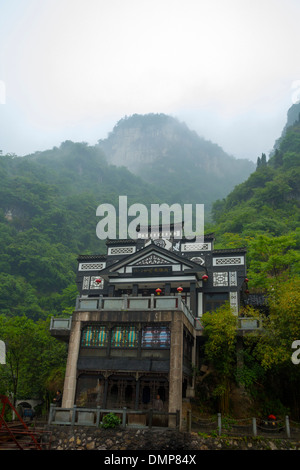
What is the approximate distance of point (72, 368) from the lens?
19453 mm

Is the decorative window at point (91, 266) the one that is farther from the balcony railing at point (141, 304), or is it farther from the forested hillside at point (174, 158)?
the forested hillside at point (174, 158)

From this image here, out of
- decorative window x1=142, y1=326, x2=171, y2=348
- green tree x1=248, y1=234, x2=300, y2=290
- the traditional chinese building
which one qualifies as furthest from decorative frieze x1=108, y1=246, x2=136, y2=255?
decorative window x1=142, y1=326, x2=171, y2=348

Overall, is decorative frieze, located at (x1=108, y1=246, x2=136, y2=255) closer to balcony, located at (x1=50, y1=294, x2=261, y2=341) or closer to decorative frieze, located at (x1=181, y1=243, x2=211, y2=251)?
decorative frieze, located at (x1=181, y1=243, x2=211, y2=251)

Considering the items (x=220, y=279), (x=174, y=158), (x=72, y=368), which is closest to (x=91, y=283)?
(x=220, y=279)

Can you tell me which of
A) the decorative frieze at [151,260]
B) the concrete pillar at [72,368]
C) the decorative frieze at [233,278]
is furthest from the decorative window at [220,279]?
the concrete pillar at [72,368]

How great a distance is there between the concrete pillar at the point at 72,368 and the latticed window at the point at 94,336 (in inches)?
12.0

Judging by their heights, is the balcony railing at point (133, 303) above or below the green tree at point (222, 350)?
above

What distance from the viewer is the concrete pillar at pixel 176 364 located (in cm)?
1792

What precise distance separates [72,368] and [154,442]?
5.28 meters

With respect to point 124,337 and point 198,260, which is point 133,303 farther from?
point 198,260

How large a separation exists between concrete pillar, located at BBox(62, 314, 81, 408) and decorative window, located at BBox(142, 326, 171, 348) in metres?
3.19

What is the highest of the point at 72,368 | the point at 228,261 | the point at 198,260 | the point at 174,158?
the point at 174,158
